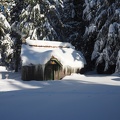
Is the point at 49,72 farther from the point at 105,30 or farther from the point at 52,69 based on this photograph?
the point at 105,30

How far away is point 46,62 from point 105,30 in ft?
25.3

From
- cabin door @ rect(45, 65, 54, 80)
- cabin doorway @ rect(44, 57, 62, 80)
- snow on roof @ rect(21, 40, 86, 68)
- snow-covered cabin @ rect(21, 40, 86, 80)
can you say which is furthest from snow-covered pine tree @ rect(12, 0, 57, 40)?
cabin door @ rect(45, 65, 54, 80)

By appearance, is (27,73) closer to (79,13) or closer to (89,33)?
(89,33)

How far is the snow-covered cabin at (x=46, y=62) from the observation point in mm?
21891

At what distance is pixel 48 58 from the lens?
22.1 m

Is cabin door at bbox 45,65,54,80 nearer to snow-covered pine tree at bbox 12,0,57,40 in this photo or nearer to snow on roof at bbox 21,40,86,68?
snow on roof at bbox 21,40,86,68

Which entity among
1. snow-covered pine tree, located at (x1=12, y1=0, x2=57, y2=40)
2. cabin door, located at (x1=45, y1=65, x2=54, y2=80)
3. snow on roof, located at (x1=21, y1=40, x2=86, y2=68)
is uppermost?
snow-covered pine tree, located at (x1=12, y1=0, x2=57, y2=40)

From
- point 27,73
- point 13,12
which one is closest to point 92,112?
point 27,73

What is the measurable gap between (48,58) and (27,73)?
8.38ft

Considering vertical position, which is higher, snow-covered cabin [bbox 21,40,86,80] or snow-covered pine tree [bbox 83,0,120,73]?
snow-covered pine tree [bbox 83,0,120,73]

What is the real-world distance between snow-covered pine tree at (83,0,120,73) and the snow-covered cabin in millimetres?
2621

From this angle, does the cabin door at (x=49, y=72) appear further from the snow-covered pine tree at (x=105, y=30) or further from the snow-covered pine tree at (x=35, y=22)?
the snow-covered pine tree at (x=35, y=22)

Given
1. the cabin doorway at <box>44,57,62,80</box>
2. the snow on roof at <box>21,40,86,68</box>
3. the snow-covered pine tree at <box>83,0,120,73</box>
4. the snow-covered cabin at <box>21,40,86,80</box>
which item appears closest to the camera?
the snow-covered cabin at <box>21,40,86,80</box>

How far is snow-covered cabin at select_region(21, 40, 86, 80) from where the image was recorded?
21.9 meters
